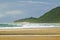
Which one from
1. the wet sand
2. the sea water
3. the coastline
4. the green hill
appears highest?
the green hill

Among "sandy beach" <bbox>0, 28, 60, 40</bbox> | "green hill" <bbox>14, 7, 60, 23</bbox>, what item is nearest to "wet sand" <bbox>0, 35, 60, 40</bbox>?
"sandy beach" <bbox>0, 28, 60, 40</bbox>

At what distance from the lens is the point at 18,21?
4.03 feet

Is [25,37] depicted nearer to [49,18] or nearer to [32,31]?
[32,31]

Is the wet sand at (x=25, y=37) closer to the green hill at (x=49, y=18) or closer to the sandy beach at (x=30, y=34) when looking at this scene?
the sandy beach at (x=30, y=34)

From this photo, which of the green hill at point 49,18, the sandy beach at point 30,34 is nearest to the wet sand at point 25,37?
the sandy beach at point 30,34

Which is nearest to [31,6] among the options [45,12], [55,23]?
[45,12]

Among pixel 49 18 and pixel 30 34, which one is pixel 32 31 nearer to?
pixel 30 34

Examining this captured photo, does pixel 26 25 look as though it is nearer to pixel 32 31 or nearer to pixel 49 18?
pixel 32 31

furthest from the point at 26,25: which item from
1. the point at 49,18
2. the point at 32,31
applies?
the point at 49,18

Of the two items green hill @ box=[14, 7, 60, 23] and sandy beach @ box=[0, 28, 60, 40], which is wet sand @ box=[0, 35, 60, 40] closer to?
sandy beach @ box=[0, 28, 60, 40]

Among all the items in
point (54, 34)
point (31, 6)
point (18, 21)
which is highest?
point (31, 6)

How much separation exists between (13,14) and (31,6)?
0.14 meters

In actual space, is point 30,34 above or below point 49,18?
below

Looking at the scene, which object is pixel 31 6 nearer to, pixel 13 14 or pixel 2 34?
pixel 13 14
